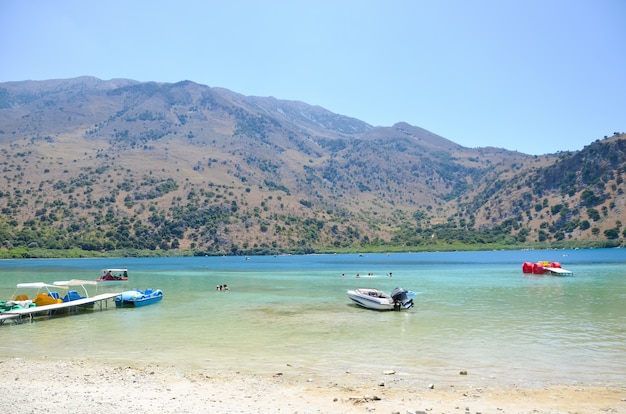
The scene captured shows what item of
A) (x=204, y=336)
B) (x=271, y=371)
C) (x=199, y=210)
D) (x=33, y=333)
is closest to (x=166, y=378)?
(x=271, y=371)

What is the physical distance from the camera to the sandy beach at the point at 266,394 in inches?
575

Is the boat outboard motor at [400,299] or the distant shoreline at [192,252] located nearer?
the boat outboard motor at [400,299]

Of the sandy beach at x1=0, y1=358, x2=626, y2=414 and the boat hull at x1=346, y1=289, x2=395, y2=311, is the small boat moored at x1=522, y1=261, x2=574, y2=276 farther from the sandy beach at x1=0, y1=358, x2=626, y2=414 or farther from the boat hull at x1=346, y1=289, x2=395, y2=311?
the sandy beach at x1=0, y1=358, x2=626, y2=414

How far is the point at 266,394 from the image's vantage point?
16.3 m

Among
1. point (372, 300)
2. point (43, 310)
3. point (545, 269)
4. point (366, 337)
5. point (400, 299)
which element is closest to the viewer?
point (366, 337)

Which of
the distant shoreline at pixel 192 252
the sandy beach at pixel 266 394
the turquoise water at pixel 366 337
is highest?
the sandy beach at pixel 266 394

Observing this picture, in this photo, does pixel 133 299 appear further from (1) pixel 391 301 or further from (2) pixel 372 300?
(1) pixel 391 301

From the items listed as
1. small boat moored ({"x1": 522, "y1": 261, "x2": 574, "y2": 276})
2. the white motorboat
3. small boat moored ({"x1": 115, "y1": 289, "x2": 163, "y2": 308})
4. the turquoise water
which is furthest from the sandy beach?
small boat moored ({"x1": 522, "y1": 261, "x2": 574, "y2": 276})

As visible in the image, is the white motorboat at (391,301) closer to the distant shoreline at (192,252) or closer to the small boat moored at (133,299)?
the small boat moored at (133,299)

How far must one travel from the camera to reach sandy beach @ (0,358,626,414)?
1462cm

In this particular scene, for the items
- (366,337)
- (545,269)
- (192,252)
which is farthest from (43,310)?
(192,252)

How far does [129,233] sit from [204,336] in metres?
157

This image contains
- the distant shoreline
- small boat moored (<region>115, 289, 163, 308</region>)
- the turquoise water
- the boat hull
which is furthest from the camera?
the distant shoreline

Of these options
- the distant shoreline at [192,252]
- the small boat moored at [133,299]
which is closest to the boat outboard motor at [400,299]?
the small boat moored at [133,299]
